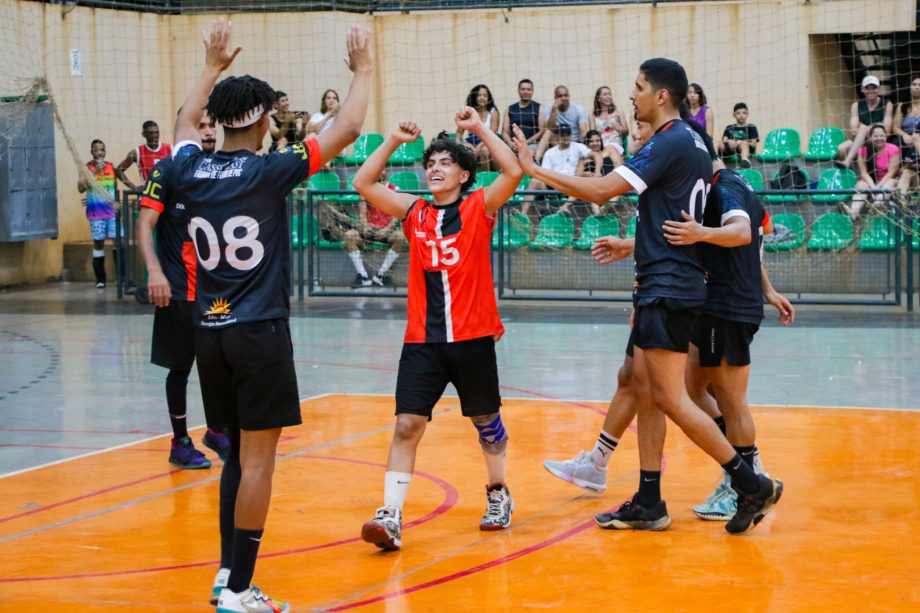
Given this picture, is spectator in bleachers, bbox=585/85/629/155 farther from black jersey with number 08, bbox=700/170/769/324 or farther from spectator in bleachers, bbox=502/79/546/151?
black jersey with number 08, bbox=700/170/769/324

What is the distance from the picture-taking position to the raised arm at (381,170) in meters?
5.88

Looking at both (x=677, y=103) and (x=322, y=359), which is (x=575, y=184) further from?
(x=322, y=359)

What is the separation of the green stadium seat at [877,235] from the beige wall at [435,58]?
419 cm

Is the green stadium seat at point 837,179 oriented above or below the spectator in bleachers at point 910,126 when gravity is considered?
below

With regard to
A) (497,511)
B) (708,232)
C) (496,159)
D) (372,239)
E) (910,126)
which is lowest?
(497,511)

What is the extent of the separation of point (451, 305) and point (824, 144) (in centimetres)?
1290

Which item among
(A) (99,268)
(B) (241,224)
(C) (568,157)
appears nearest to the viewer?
(B) (241,224)

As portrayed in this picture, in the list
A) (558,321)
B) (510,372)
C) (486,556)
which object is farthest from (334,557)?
(558,321)

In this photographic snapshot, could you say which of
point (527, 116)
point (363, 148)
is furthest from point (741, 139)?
point (363, 148)

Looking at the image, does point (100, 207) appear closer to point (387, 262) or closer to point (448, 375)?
point (387, 262)

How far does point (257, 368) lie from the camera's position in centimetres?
477

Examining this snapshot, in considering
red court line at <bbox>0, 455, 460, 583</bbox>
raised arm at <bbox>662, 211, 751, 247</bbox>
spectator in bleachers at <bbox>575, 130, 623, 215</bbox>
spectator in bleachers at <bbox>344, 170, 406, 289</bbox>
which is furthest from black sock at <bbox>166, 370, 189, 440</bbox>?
spectator in bleachers at <bbox>575, 130, 623, 215</bbox>

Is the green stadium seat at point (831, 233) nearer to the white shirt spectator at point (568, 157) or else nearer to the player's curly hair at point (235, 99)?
the white shirt spectator at point (568, 157)

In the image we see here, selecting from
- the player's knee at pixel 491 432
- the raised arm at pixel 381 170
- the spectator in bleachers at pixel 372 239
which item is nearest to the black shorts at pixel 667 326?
the player's knee at pixel 491 432
